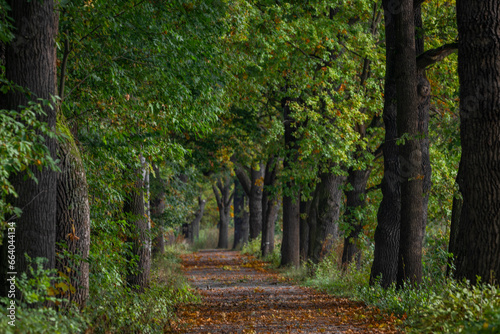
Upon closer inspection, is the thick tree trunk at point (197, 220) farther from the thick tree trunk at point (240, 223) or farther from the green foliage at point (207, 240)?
the thick tree trunk at point (240, 223)

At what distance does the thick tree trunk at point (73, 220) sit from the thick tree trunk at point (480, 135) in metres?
5.65

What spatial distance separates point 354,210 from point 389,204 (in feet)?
18.0

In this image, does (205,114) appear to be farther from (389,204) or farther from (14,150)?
(14,150)

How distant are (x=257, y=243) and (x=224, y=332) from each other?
81.5ft

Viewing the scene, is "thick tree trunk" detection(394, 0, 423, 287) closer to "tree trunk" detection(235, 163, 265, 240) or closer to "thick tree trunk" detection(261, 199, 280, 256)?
"thick tree trunk" detection(261, 199, 280, 256)

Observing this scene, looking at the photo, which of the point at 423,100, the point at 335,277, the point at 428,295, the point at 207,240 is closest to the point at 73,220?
the point at 428,295

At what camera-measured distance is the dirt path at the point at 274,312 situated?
9.67 m

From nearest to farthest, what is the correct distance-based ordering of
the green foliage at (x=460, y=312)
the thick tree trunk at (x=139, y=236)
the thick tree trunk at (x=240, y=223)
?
the green foliage at (x=460, y=312), the thick tree trunk at (x=139, y=236), the thick tree trunk at (x=240, y=223)

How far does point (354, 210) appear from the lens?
1841 cm

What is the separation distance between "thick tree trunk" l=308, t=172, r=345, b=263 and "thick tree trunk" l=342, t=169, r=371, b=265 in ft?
1.59

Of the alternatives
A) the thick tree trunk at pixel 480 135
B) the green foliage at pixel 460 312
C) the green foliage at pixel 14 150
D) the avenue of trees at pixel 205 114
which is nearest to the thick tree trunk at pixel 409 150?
the avenue of trees at pixel 205 114

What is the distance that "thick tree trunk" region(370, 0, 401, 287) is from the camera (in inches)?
488

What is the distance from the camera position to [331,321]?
10352 mm

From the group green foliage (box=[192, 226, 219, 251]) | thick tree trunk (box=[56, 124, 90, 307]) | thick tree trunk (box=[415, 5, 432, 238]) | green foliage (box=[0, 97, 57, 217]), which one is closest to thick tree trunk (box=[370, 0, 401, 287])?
thick tree trunk (box=[415, 5, 432, 238])
